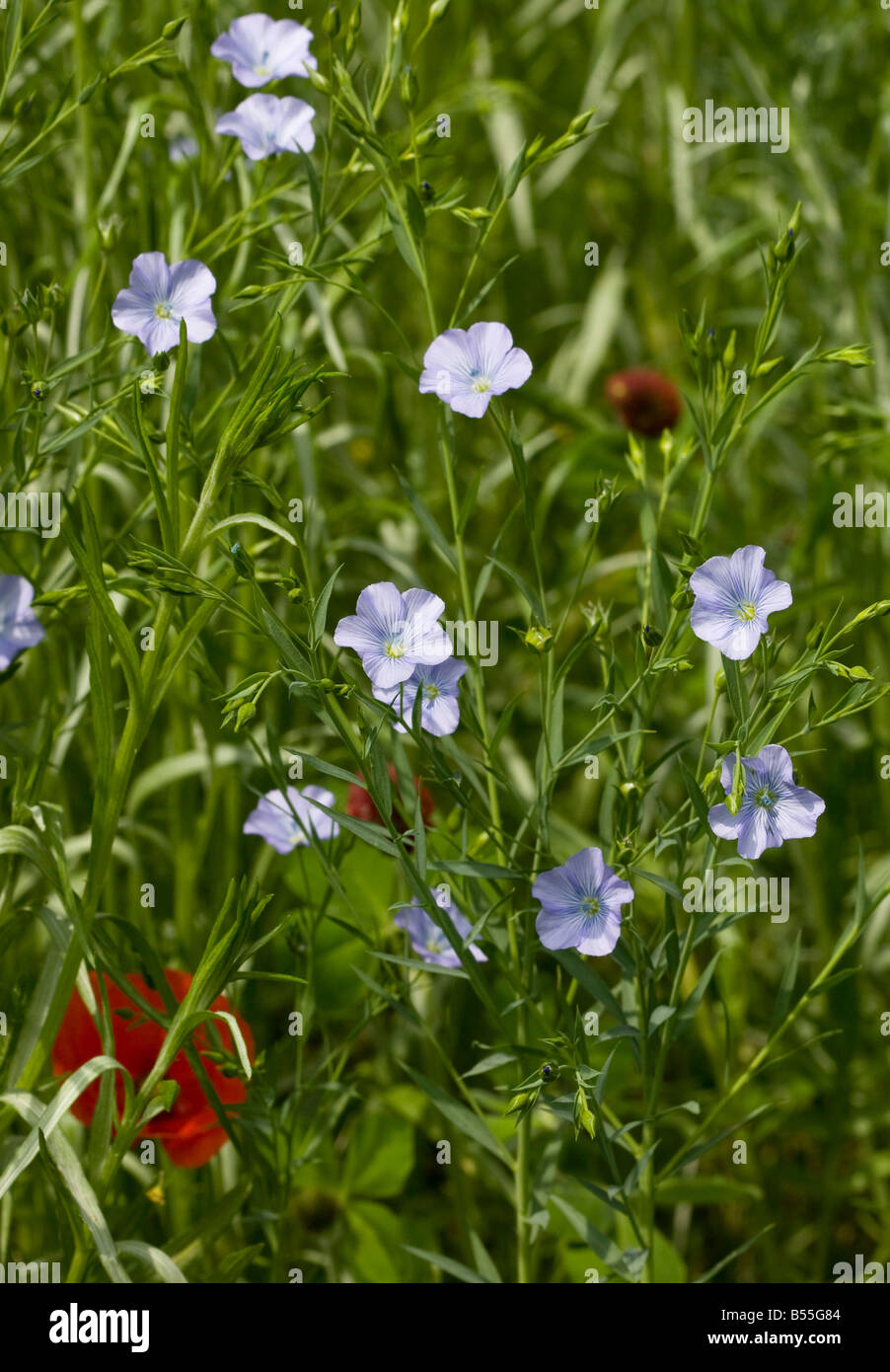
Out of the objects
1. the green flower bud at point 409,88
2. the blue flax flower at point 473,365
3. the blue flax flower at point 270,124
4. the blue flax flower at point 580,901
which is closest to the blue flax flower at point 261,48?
the blue flax flower at point 270,124

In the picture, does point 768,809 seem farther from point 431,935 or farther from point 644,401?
point 644,401

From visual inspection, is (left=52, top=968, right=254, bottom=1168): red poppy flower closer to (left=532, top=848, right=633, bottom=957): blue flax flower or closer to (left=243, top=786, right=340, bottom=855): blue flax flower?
(left=243, top=786, right=340, bottom=855): blue flax flower

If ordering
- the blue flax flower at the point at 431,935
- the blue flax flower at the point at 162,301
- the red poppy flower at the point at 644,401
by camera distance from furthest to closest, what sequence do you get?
the red poppy flower at the point at 644,401, the blue flax flower at the point at 431,935, the blue flax flower at the point at 162,301

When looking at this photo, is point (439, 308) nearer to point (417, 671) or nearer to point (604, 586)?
point (604, 586)

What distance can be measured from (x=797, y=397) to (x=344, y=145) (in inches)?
25.3

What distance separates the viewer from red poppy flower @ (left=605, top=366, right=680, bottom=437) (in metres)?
1.32

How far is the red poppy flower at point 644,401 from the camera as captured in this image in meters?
1.32

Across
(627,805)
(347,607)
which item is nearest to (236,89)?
(347,607)

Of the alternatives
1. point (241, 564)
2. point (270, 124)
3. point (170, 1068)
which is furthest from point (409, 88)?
point (170, 1068)

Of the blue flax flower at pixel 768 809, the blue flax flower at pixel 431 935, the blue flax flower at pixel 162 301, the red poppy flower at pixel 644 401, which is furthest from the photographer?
the red poppy flower at pixel 644 401

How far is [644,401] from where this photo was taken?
132 cm

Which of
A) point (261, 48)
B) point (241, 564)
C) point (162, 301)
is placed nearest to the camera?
point (241, 564)

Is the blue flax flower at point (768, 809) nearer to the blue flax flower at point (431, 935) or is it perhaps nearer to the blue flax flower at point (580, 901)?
the blue flax flower at point (580, 901)
